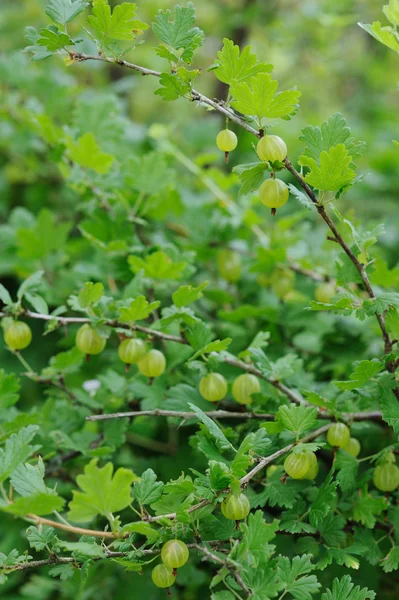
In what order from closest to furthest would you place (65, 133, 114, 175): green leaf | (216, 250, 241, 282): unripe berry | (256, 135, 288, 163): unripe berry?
(256, 135, 288, 163): unripe berry < (65, 133, 114, 175): green leaf < (216, 250, 241, 282): unripe berry

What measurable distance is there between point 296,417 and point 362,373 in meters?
0.09

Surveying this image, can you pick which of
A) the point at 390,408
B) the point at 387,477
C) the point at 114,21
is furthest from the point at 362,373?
the point at 114,21

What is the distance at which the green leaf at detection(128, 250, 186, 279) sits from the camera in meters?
0.90

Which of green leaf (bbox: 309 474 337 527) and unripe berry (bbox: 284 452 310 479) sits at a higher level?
unripe berry (bbox: 284 452 310 479)

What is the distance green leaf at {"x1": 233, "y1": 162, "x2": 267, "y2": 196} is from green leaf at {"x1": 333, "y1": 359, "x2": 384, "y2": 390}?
0.75 ft

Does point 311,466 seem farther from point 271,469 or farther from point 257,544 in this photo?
point 257,544

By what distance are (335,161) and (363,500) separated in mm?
403

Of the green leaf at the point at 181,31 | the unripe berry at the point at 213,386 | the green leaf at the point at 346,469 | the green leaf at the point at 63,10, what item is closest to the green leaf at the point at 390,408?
the green leaf at the point at 346,469

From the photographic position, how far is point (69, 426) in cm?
90

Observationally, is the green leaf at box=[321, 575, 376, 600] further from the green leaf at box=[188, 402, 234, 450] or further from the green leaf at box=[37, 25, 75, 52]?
the green leaf at box=[37, 25, 75, 52]

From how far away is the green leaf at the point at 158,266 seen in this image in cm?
90

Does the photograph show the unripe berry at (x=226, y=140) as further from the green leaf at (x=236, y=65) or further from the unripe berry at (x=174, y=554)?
the unripe berry at (x=174, y=554)

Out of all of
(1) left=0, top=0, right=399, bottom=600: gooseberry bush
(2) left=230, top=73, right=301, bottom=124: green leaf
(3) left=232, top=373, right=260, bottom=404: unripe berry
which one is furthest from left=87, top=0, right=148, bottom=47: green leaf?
(3) left=232, top=373, right=260, bottom=404: unripe berry

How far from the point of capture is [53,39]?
2.07 feet
